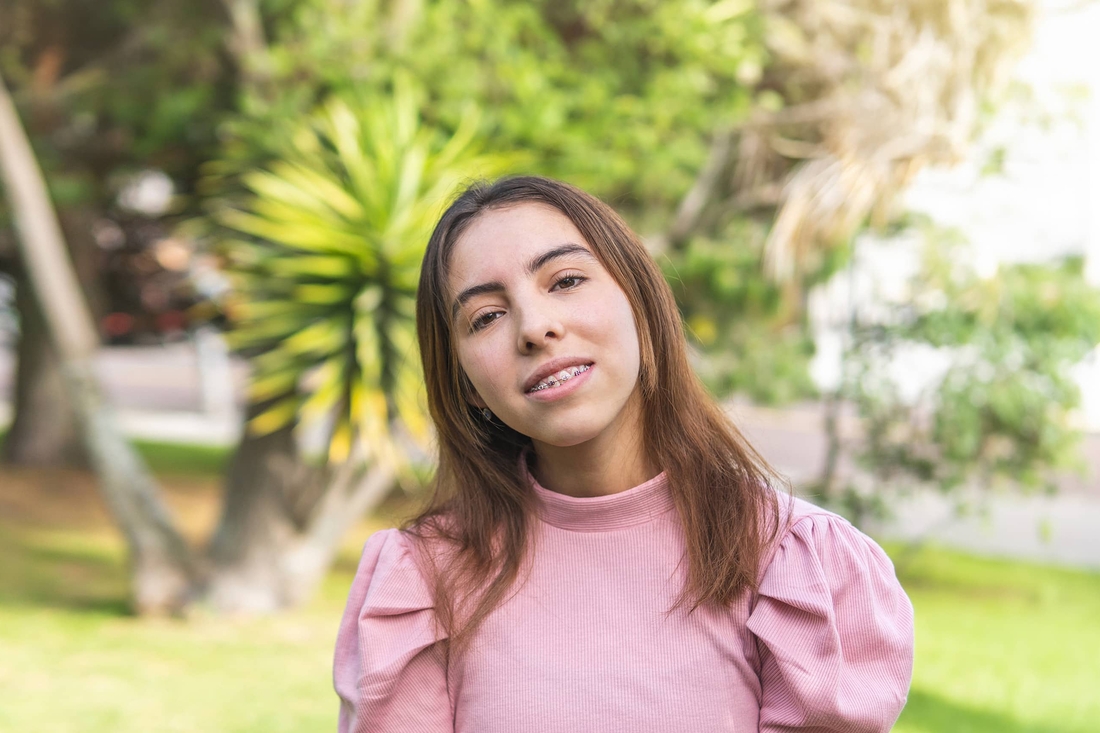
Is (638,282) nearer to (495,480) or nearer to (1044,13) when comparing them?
(495,480)

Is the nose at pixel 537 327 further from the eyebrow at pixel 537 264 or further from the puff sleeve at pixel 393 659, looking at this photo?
the puff sleeve at pixel 393 659

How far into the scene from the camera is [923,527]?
32.4 feet

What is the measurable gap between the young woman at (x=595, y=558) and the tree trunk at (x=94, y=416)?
4785mm

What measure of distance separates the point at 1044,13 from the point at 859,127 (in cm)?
120

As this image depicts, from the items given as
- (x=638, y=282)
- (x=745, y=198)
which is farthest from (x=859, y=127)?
(x=638, y=282)

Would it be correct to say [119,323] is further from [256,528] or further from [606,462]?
[606,462]

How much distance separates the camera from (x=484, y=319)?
164cm

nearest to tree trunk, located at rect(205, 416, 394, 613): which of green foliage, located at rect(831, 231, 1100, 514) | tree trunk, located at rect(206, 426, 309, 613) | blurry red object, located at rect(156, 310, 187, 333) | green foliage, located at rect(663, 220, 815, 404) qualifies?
tree trunk, located at rect(206, 426, 309, 613)

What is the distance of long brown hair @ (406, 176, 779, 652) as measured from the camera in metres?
1.61

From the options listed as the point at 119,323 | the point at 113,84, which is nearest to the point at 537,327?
the point at 113,84

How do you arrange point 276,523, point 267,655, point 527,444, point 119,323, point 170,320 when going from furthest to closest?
1. point 119,323
2. point 170,320
3. point 276,523
4. point 267,655
5. point 527,444

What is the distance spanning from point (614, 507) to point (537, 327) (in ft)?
0.98

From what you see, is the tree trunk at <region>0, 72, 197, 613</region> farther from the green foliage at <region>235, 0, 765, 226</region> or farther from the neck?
the neck

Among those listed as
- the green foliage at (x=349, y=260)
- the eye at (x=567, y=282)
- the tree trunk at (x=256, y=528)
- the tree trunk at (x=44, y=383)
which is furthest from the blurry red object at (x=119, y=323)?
the eye at (x=567, y=282)
